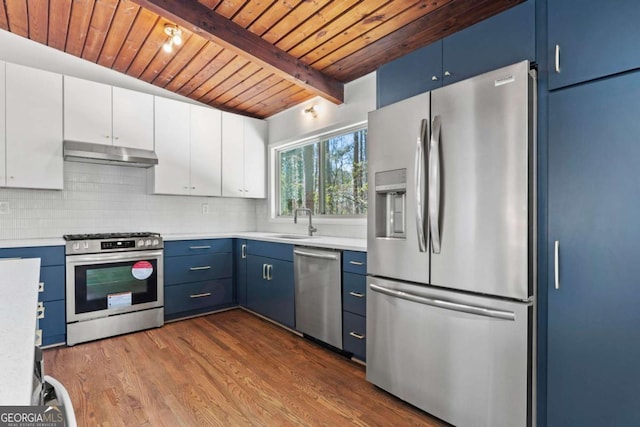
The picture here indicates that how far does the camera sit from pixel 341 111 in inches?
141

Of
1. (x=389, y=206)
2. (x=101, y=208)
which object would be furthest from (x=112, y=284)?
(x=389, y=206)

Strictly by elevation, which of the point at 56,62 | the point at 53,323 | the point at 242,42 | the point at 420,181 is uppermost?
the point at 56,62

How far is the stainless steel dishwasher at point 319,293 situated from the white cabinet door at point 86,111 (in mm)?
2210

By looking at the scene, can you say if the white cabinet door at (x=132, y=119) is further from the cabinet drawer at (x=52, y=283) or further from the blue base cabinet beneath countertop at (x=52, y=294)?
the cabinet drawer at (x=52, y=283)

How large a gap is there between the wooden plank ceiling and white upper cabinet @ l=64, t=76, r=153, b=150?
364mm

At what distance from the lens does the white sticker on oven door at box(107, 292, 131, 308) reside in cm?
316

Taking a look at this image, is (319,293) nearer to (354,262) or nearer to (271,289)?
(354,262)

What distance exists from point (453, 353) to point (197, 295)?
2768 millimetres

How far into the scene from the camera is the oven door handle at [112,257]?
299 cm

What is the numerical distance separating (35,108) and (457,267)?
3614 mm

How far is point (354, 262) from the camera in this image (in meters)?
2.60

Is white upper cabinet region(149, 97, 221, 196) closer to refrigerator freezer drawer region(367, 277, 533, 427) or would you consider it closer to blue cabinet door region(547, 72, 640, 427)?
refrigerator freezer drawer region(367, 277, 533, 427)

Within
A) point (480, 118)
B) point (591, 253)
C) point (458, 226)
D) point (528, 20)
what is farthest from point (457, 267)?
point (528, 20)

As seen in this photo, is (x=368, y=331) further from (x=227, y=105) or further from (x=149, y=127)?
(x=227, y=105)
